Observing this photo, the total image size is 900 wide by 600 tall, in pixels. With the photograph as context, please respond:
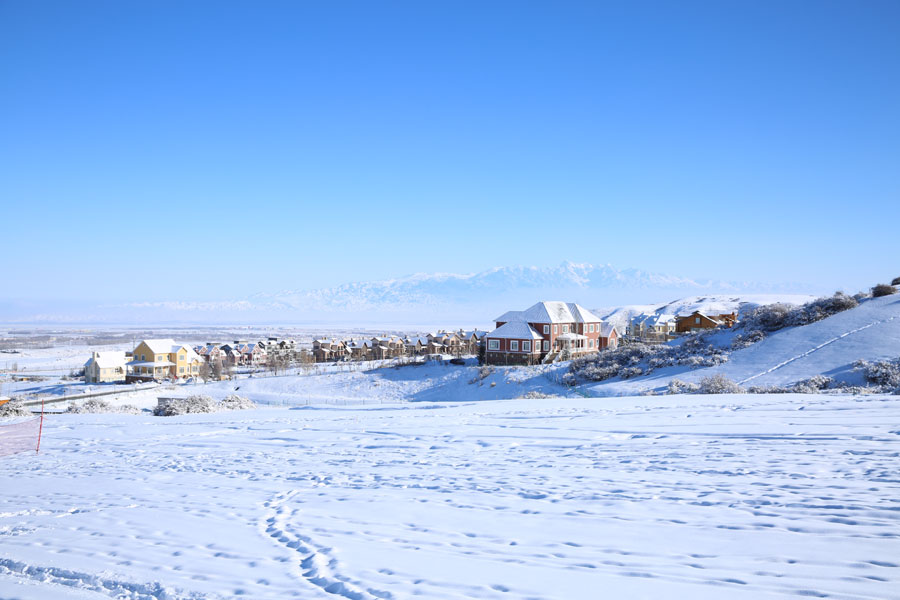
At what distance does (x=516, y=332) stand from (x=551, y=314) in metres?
4.37

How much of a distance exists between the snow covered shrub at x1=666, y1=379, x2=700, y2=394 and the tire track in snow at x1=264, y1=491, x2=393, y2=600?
19198mm

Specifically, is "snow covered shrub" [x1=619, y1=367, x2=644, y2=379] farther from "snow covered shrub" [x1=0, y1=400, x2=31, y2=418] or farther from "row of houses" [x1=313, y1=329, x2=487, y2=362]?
"row of houses" [x1=313, y1=329, x2=487, y2=362]

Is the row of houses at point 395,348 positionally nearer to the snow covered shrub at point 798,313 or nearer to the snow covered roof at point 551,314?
the snow covered roof at point 551,314

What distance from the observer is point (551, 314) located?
55.2 m

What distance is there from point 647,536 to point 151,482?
9.21m

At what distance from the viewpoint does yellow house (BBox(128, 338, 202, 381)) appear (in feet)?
213

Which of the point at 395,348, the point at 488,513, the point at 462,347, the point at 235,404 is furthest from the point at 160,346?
the point at 488,513

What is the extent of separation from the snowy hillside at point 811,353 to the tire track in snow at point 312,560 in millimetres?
21309

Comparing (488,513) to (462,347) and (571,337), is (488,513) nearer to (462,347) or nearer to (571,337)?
(571,337)

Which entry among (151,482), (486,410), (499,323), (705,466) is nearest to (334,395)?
(499,323)

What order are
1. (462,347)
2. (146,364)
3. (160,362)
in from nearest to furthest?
(146,364)
(160,362)
(462,347)

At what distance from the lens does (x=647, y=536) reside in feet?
22.0

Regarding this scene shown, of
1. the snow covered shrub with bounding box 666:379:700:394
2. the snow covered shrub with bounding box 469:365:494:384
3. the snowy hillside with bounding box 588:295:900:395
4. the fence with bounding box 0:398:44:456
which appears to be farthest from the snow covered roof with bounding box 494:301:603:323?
the fence with bounding box 0:398:44:456

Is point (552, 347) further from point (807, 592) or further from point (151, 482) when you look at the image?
point (807, 592)
